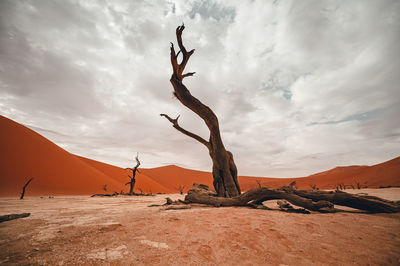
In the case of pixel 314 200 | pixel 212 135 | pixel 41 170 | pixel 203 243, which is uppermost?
pixel 212 135

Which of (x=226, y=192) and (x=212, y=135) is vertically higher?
(x=212, y=135)

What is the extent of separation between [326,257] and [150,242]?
7.04ft

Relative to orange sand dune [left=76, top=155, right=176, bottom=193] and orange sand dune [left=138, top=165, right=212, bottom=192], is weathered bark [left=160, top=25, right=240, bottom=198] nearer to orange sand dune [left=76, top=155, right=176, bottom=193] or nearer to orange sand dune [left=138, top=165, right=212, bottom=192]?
orange sand dune [left=76, top=155, right=176, bottom=193]

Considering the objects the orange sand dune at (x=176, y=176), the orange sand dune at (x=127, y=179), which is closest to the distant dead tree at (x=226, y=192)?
the orange sand dune at (x=127, y=179)

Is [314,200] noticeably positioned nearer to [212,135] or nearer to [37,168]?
[212,135]

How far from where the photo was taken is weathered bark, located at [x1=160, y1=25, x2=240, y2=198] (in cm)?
603

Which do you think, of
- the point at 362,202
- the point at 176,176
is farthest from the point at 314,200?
the point at 176,176

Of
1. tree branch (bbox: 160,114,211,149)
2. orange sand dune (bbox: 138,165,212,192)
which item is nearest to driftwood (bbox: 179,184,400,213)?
tree branch (bbox: 160,114,211,149)

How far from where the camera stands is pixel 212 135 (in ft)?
23.1

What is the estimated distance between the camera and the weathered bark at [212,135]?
603 centimetres

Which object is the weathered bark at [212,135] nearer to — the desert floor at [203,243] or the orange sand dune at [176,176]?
the desert floor at [203,243]

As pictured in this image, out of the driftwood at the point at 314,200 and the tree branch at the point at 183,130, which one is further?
the tree branch at the point at 183,130

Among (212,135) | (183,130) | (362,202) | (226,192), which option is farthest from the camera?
(183,130)

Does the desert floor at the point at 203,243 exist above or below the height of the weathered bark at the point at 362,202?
below
